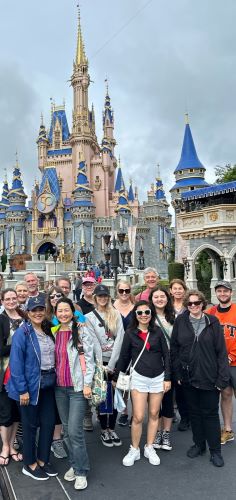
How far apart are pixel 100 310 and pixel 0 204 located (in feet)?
188

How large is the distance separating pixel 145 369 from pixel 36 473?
4.47 feet

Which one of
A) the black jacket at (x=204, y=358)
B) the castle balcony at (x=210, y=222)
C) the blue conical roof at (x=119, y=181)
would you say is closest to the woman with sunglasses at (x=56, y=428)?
the black jacket at (x=204, y=358)

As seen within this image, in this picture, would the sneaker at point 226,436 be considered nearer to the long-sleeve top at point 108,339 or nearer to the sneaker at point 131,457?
the sneaker at point 131,457

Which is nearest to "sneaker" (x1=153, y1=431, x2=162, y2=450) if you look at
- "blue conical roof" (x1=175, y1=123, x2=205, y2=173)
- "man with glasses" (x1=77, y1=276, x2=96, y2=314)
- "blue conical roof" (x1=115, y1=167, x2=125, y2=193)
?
"man with glasses" (x1=77, y1=276, x2=96, y2=314)

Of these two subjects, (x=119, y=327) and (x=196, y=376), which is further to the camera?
(x=119, y=327)

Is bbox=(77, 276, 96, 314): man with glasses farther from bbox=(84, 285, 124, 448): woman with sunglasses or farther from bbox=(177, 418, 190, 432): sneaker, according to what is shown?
bbox=(177, 418, 190, 432): sneaker

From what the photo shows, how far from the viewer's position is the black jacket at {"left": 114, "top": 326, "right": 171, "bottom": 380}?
3.75 metres

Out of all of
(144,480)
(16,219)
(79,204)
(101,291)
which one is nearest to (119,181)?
(79,204)

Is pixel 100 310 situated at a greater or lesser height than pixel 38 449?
greater

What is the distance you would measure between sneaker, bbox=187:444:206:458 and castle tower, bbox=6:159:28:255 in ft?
165

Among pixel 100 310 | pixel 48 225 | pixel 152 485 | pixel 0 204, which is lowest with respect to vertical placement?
pixel 152 485

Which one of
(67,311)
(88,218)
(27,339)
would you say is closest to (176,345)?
(67,311)

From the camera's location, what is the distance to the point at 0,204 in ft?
191

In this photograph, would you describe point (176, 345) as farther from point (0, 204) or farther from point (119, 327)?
point (0, 204)
